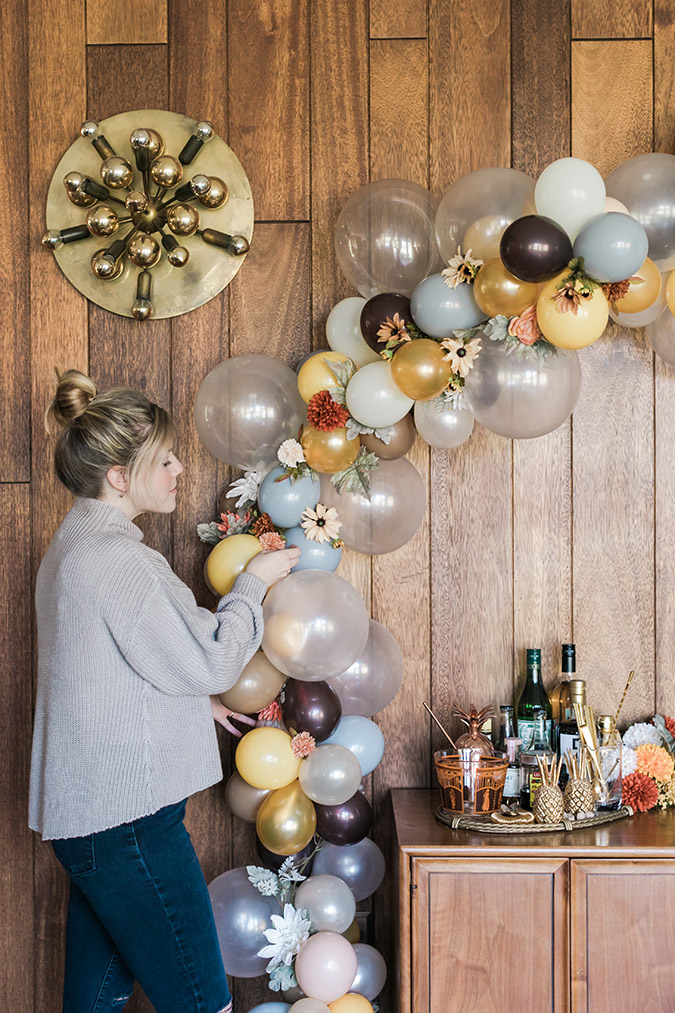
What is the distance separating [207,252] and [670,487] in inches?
48.7

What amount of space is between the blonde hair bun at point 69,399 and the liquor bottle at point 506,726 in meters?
1.11

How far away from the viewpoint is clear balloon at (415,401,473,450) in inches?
72.7

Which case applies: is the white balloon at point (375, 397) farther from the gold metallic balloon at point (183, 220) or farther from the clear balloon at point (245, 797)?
the clear balloon at point (245, 797)

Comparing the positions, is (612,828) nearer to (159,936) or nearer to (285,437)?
(159,936)

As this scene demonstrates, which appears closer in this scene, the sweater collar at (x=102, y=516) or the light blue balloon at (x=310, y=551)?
the sweater collar at (x=102, y=516)

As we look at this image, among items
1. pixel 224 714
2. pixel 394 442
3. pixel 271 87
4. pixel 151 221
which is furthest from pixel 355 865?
pixel 271 87

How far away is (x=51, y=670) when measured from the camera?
154 centimetres

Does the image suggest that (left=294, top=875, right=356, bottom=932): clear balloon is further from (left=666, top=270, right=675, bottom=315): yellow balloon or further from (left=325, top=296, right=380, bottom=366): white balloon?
(left=666, top=270, right=675, bottom=315): yellow balloon

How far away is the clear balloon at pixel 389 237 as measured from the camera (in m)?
→ 1.85

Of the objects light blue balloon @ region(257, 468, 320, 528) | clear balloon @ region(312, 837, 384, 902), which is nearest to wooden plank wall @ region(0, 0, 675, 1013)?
clear balloon @ region(312, 837, 384, 902)

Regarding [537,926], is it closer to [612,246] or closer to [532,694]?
[532,694]

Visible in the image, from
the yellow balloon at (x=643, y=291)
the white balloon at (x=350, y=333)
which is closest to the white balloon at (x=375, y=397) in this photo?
the white balloon at (x=350, y=333)

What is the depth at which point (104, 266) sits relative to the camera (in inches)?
81.4

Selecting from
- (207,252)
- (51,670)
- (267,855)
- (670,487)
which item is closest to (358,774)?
(267,855)
